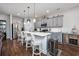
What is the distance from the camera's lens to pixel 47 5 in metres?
2.80

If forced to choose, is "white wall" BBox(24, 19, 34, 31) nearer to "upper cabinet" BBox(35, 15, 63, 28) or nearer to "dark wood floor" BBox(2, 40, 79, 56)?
"upper cabinet" BBox(35, 15, 63, 28)

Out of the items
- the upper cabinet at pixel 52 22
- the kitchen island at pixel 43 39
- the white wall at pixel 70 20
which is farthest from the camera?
the kitchen island at pixel 43 39

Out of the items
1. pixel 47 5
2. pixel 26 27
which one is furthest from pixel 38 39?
pixel 47 5

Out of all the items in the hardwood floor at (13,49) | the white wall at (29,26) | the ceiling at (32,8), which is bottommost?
the hardwood floor at (13,49)

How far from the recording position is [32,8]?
2885 mm

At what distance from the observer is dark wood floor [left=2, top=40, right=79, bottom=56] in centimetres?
285

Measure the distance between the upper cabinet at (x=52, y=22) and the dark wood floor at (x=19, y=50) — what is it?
2.19 ft

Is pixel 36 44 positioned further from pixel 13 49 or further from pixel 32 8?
pixel 32 8

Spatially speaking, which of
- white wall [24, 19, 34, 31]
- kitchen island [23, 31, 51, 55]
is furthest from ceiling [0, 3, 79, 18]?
kitchen island [23, 31, 51, 55]

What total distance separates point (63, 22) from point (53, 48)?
93cm

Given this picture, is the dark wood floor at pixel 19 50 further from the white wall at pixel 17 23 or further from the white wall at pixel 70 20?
the white wall at pixel 70 20

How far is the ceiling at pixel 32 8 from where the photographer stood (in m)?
2.75

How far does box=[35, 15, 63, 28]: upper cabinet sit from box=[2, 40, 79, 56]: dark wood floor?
2.19 feet

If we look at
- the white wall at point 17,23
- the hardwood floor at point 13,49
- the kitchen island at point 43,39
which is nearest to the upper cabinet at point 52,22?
the kitchen island at point 43,39
